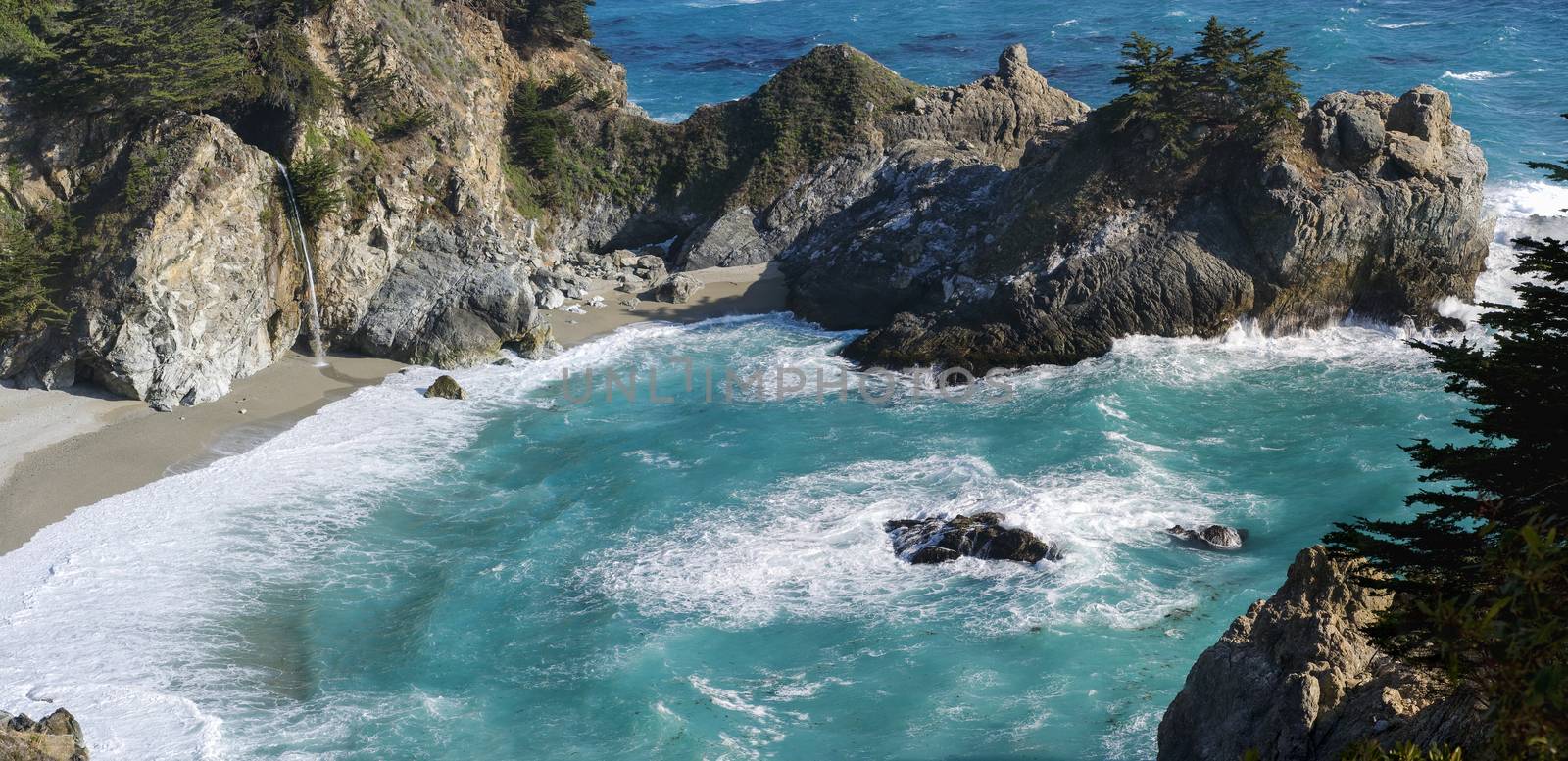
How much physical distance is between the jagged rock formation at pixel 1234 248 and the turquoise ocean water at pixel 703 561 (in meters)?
0.93

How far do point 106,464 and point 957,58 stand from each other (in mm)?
45758

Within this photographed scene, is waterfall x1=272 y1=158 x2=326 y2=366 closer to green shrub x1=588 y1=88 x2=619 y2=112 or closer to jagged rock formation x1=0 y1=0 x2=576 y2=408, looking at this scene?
jagged rock formation x1=0 y1=0 x2=576 y2=408

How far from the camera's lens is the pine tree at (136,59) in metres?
30.1

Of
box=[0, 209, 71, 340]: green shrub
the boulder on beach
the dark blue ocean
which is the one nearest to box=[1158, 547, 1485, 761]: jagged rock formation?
the boulder on beach

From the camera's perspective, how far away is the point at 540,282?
3719 cm

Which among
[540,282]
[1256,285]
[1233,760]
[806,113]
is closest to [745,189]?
[806,113]

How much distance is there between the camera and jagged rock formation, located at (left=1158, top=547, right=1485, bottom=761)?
1277 cm

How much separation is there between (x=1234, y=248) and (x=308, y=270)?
78.1ft

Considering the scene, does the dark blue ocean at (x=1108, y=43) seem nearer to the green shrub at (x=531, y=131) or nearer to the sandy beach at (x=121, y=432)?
the green shrub at (x=531, y=131)

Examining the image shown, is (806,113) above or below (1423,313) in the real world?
above

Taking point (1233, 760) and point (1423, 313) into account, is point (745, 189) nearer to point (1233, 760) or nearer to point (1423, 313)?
point (1423, 313)

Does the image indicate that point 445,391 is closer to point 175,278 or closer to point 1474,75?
point 175,278

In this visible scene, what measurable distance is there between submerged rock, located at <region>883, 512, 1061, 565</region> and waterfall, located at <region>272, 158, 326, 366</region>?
17.1 metres

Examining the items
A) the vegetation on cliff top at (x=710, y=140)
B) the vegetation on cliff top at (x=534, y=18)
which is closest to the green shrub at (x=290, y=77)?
the vegetation on cliff top at (x=710, y=140)
